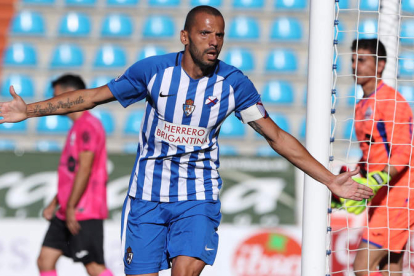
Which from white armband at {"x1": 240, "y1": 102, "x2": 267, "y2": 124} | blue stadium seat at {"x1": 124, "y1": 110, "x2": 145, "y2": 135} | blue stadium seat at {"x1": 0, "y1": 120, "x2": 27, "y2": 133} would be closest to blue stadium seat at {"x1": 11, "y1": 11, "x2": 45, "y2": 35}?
blue stadium seat at {"x1": 0, "y1": 120, "x2": 27, "y2": 133}

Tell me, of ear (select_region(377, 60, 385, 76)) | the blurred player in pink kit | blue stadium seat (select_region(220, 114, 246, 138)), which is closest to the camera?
ear (select_region(377, 60, 385, 76))

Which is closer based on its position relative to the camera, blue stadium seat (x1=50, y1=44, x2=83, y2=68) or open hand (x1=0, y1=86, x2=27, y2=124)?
open hand (x1=0, y1=86, x2=27, y2=124)

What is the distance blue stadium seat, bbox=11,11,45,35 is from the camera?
1084 centimetres

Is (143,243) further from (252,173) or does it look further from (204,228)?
(252,173)

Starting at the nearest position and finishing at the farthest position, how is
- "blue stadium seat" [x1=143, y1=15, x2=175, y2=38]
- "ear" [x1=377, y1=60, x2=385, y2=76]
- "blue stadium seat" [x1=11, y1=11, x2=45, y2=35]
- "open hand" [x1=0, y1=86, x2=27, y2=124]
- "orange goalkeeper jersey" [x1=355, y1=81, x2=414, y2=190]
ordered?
"open hand" [x1=0, y1=86, x2=27, y2=124]
"orange goalkeeper jersey" [x1=355, y1=81, x2=414, y2=190]
"ear" [x1=377, y1=60, x2=385, y2=76]
"blue stadium seat" [x1=143, y1=15, x2=175, y2=38]
"blue stadium seat" [x1=11, y1=11, x2=45, y2=35]

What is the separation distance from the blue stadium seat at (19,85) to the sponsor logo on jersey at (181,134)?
22.9 feet

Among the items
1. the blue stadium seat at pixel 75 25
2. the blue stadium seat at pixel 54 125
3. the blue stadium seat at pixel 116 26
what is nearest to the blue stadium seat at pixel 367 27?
the blue stadium seat at pixel 116 26

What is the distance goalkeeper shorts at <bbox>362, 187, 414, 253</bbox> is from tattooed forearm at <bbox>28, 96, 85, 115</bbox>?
2689 mm

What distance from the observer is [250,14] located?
35.0ft

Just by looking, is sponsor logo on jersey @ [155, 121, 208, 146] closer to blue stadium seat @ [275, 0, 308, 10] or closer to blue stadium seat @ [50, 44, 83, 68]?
blue stadium seat @ [50, 44, 83, 68]

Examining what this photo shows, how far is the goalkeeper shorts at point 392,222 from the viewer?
16.6ft

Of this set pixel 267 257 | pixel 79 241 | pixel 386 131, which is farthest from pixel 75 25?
pixel 386 131

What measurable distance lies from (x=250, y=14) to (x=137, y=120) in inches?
110

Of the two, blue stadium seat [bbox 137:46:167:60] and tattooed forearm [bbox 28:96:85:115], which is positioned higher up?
blue stadium seat [bbox 137:46:167:60]
